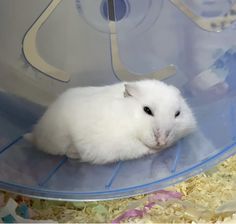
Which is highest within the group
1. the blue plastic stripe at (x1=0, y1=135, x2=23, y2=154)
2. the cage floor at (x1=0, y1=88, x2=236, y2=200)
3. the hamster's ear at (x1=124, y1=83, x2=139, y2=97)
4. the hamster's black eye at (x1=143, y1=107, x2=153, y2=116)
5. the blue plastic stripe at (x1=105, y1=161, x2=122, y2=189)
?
the hamster's ear at (x1=124, y1=83, x2=139, y2=97)

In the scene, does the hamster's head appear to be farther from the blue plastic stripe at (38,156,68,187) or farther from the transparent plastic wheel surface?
the blue plastic stripe at (38,156,68,187)

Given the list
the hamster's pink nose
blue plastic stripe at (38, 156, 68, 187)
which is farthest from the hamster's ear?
blue plastic stripe at (38, 156, 68, 187)

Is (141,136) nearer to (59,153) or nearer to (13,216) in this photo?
(59,153)

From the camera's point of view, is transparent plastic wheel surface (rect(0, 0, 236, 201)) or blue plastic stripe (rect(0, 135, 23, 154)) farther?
blue plastic stripe (rect(0, 135, 23, 154))

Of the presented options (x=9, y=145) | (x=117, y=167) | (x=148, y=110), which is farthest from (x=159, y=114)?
(x=9, y=145)

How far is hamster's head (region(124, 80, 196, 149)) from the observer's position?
1.37m

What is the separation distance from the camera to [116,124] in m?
1.42

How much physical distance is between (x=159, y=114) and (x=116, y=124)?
0.12m

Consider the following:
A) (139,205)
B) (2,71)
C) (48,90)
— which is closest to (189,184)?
(139,205)

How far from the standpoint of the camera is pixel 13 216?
1.47 meters

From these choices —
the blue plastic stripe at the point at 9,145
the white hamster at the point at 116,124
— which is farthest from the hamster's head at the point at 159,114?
the blue plastic stripe at the point at 9,145

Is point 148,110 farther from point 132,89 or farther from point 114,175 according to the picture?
point 114,175

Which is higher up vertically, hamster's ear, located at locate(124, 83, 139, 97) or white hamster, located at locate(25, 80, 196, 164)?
hamster's ear, located at locate(124, 83, 139, 97)

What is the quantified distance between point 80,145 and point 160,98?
0.25 metres
